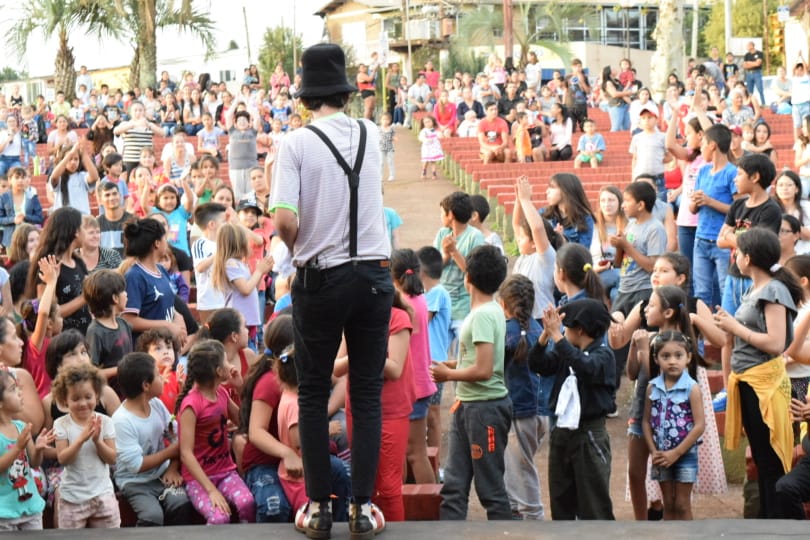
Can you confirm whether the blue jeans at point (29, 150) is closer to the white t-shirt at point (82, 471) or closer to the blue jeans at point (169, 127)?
the blue jeans at point (169, 127)

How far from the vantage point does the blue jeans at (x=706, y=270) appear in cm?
945

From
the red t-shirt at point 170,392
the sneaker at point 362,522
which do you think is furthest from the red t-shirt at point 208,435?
the sneaker at point 362,522

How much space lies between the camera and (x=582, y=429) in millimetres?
5734

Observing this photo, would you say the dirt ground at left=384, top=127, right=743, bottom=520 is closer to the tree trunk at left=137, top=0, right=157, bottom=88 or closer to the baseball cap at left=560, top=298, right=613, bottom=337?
the baseball cap at left=560, top=298, right=613, bottom=337

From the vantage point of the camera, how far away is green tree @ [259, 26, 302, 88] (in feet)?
181

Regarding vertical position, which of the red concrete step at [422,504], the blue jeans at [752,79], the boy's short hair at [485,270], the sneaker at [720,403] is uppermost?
the blue jeans at [752,79]

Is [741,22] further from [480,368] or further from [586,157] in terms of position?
[480,368]

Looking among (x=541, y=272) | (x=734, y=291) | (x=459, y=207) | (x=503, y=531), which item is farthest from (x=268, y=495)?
(x=734, y=291)

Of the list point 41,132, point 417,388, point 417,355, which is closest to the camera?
point 417,355

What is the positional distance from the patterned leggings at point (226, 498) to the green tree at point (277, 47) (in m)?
50.1

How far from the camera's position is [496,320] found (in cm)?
577

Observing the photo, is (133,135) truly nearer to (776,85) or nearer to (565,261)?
(565,261)

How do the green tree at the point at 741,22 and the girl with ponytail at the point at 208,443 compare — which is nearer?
the girl with ponytail at the point at 208,443

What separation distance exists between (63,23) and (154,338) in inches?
1094
